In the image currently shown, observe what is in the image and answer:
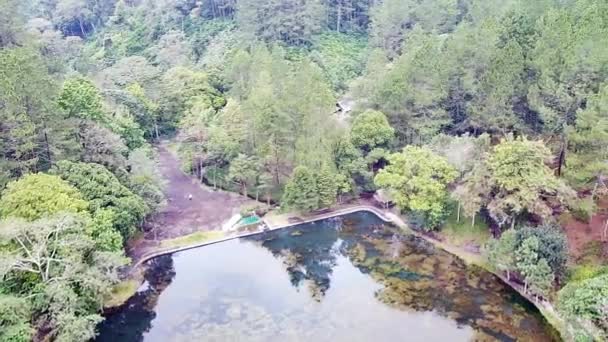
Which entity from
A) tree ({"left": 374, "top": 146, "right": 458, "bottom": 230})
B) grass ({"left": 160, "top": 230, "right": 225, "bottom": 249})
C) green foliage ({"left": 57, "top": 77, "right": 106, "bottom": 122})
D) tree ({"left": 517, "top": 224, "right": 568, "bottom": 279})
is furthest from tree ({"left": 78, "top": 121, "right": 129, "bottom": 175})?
tree ({"left": 517, "top": 224, "right": 568, "bottom": 279})

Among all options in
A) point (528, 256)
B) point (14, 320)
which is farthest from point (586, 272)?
point (14, 320)

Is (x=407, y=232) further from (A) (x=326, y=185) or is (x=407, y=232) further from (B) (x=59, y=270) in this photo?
(B) (x=59, y=270)

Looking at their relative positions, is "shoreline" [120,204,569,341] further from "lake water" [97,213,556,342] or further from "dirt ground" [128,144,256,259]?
"dirt ground" [128,144,256,259]

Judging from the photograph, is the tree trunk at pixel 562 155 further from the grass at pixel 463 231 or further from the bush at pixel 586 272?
the bush at pixel 586 272

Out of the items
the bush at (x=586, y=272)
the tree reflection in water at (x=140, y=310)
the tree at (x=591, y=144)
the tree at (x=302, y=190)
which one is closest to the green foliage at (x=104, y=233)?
the tree reflection in water at (x=140, y=310)

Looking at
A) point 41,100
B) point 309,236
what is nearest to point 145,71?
Answer: point 41,100
